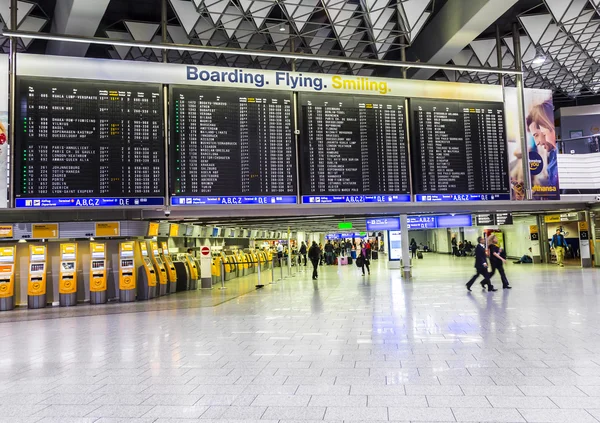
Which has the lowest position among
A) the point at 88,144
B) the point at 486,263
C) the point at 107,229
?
the point at 486,263

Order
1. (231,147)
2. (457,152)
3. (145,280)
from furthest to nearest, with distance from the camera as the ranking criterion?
(145,280) < (457,152) < (231,147)

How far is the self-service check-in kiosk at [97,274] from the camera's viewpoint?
13070 mm

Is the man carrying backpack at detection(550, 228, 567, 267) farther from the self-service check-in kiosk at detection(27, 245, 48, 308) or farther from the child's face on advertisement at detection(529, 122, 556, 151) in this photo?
the self-service check-in kiosk at detection(27, 245, 48, 308)

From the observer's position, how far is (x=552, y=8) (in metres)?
13.3

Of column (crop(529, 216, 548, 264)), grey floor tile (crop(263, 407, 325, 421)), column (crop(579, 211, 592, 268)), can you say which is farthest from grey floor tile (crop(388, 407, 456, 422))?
column (crop(529, 216, 548, 264))

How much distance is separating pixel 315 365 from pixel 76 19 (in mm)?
10406

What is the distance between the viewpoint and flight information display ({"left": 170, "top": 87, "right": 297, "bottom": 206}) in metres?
10.3

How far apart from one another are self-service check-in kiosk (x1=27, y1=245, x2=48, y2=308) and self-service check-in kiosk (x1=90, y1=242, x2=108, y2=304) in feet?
4.12

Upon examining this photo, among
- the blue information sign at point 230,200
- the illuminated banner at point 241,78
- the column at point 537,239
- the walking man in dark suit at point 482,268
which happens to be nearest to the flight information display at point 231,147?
the blue information sign at point 230,200

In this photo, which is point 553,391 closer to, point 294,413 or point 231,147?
point 294,413

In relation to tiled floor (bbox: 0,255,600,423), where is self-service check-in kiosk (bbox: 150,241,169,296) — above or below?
above

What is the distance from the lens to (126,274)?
13.3m

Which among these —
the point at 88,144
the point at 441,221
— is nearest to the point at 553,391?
the point at 88,144

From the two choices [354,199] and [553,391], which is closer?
[553,391]
